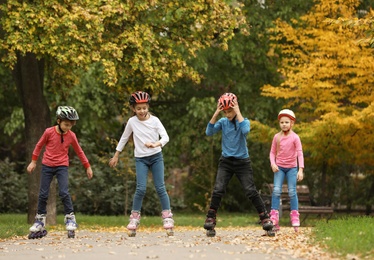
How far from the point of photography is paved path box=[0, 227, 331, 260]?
10.3m

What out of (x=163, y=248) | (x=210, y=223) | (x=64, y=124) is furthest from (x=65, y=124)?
(x=163, y=248)

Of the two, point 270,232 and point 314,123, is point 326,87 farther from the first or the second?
point 270,232

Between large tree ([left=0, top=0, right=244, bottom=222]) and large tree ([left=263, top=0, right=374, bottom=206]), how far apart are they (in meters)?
3.20

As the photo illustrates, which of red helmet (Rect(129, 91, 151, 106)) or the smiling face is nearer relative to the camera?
red helmet (Rect(129, 91, 151, 106))

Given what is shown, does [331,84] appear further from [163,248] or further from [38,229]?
[163,248]

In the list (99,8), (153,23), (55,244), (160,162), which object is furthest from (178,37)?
(55,244)

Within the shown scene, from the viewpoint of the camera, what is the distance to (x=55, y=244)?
477 inches

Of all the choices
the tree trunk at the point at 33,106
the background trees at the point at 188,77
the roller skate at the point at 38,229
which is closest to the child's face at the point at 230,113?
the roller skate at the point at 38,229

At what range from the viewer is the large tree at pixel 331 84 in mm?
22875

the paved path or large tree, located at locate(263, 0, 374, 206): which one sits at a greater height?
large tree, located at locate(263, 0, 374, 206)

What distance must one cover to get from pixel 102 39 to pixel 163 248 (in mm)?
7952

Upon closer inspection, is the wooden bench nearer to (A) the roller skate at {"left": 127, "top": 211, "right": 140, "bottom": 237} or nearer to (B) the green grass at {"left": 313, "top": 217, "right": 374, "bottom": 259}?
(B) the green grass at {"left": 313, "top": 217, "right": 374, "bottom": 259}

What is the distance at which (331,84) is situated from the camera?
76.2 feet

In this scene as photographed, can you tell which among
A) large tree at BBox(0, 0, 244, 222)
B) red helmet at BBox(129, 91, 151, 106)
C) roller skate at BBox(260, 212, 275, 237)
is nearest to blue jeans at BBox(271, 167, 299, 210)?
roller skate at BBox(260, 212, 275, 237)
